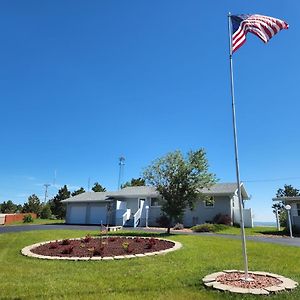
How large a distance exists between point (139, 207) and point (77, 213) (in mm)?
8428

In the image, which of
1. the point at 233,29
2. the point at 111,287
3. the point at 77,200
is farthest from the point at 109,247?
the point at 77,200

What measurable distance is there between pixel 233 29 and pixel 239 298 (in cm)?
662

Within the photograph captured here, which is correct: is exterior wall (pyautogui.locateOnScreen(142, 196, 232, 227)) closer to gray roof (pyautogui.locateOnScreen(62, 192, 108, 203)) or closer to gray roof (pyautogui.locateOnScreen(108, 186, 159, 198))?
gray roof (pyautogui.locateOnScreen(108, 186, 159, 198))

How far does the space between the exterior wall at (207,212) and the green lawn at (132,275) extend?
61.1ft

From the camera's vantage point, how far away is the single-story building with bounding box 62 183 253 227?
101ft

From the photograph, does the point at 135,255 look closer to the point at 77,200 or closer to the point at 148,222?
the point at 148,222

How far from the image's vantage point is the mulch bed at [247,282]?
22.3ft

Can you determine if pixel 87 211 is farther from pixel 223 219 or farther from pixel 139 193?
pixel 223 219

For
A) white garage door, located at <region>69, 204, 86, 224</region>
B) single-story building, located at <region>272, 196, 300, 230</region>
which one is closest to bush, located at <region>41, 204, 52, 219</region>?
white garage door, located at <region>69, 204, 86, 224</region>

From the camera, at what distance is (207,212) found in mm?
31375

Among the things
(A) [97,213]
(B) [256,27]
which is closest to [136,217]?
(A) [97,213]

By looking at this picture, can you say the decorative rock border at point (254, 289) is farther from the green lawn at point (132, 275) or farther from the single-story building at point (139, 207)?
the single-story building at point (139, 207)

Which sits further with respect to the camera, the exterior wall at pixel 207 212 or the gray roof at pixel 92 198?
the gray roof at pixel 92 198

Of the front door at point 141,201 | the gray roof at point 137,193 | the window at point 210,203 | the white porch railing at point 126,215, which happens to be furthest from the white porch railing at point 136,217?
the window at point 210,203
